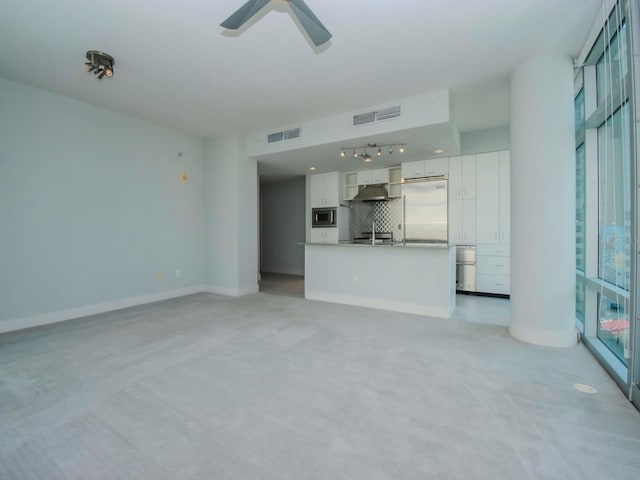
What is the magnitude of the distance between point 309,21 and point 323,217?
15.3 feet

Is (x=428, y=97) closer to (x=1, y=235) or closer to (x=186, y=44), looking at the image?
(x=186, y=44)

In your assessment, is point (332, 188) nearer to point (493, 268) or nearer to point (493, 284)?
point (493, 268)

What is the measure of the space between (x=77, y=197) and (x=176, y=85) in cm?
201

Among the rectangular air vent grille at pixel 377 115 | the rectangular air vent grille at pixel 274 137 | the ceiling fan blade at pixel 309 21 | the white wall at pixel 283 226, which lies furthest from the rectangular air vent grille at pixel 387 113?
the white wall at pixel 283 226

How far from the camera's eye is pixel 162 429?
1.64 metres

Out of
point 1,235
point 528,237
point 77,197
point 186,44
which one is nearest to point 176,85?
point 186,44

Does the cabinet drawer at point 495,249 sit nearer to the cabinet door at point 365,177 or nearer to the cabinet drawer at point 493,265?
the cabinet drawer at point 493,265

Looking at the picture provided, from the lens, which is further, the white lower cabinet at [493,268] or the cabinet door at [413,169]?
the cabinet door at [413,169]

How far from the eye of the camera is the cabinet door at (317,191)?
263 inches

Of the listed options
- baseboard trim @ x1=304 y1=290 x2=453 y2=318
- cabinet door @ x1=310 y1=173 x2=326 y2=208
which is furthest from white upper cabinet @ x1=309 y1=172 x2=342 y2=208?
baseboard trim @ x1=304 y1=290 x2=453 y2=318

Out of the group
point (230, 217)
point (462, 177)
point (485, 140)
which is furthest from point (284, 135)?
point (485, 140)

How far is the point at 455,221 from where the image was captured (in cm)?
538

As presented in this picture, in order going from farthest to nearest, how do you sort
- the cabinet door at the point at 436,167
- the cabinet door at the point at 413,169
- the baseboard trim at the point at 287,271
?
the baseboard trim at the point at 287,271 → the cabinet door at the point at 413,169 → the cabinet door at the point at 436,167

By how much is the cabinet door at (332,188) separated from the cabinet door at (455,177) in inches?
88.3
